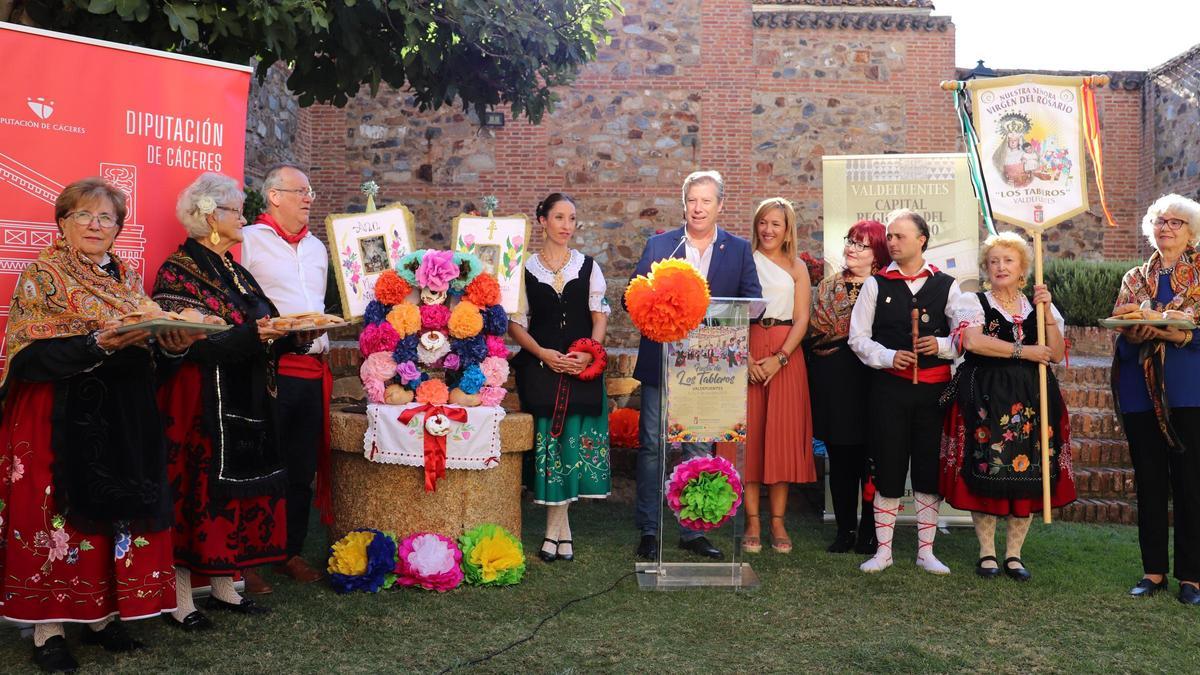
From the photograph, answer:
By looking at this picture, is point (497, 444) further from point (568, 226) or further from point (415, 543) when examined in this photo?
point (568, 226)

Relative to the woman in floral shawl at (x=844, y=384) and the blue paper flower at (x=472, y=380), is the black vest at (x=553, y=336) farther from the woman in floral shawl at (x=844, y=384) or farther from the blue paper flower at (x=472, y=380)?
the woman in floral shawl at (x=844, y=384)

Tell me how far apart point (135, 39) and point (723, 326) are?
367cm

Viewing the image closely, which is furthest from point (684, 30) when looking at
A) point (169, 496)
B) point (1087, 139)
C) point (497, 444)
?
point (169, 496)

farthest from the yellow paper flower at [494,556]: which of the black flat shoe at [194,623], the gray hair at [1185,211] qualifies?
the gray hair at [1185,211]

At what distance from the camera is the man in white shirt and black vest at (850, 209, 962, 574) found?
4.89 metres

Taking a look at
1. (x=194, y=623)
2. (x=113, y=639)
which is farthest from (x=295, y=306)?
(x=113, y=639)

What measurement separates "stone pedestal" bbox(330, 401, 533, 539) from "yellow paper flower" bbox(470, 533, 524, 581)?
0.16 meters

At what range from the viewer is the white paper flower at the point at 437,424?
452 centimetres

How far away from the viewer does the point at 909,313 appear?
4906mm

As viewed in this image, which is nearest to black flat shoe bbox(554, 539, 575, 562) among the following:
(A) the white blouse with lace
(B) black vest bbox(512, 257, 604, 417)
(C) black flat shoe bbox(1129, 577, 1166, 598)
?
(B) black vest bbox(512, 257, 604, 417)

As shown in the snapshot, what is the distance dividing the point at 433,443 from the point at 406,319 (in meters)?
0.60

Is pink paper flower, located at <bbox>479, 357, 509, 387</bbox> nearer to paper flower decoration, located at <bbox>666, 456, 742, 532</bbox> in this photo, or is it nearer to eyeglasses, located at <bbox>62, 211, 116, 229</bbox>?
paper flower decoration, located at <bbox>666, 456, 742, 532</bbox>

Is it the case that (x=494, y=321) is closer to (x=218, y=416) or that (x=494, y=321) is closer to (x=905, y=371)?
(x=218, y=416)

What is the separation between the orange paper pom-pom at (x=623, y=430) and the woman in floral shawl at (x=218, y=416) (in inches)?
126
